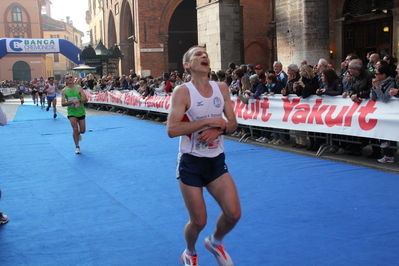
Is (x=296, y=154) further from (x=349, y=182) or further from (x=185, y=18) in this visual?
(x=185, y=18)

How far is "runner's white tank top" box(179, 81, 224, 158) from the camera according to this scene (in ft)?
12.2

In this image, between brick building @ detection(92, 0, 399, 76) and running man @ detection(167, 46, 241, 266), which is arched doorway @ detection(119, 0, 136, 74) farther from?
running man @ detection(167, 46, 241, 266)

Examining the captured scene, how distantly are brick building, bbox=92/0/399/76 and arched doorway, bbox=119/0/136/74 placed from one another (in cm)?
435

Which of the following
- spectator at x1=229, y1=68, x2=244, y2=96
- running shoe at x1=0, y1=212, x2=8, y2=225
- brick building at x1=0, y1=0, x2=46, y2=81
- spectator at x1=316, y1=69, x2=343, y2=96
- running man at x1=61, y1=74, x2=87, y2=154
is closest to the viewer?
running shoe at x1=0, y1=212, x2=8, y2=225

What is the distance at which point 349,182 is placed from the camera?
689cm

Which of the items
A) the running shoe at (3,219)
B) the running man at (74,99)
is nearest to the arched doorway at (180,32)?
the running man at (74,99)

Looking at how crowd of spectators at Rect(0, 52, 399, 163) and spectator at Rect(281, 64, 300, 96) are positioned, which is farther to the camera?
spectator at Rect(281, 64, 300, 96)

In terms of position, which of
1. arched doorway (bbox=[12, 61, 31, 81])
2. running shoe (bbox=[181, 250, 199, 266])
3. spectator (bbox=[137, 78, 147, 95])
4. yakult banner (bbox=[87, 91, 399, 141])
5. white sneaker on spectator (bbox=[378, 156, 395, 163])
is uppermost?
arched doorway (bbox=[12, 61, 31, 81])

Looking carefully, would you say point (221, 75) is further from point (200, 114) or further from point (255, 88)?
point (200, 114)

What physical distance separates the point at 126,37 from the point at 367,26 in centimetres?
2394

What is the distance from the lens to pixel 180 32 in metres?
36.7

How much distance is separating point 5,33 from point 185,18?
1568 inches

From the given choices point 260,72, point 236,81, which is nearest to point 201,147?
point 260,72

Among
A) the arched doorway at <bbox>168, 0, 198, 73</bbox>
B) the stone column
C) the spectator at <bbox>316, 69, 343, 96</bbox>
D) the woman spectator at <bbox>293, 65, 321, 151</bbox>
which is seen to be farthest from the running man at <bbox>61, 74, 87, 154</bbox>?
the arched doorway at <bbox>168, 0, 198, 73</bbox>
